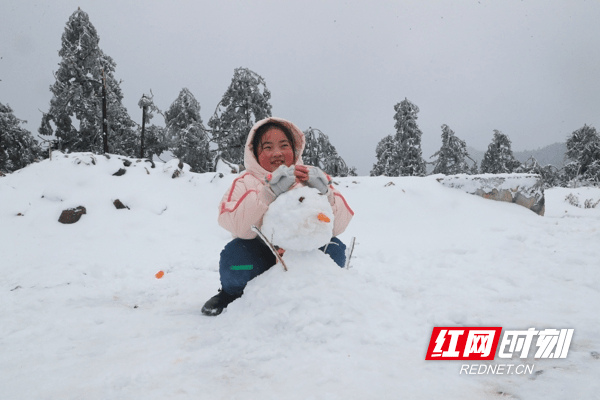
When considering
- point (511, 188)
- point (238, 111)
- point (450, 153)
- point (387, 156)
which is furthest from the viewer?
point (450, 153)

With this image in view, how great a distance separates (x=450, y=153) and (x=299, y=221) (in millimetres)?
20031

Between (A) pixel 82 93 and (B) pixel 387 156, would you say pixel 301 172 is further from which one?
(B) pixel 387 156

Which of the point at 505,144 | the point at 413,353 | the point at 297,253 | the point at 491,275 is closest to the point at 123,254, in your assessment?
the point at 297,253

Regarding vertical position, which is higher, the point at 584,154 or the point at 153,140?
the point at 584,154

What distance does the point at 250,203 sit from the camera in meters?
2.01

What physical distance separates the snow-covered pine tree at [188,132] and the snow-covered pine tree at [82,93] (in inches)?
103

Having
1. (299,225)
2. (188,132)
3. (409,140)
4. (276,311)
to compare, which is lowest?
(276,311)

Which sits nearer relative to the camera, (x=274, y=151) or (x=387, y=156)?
(x=274, y=151)

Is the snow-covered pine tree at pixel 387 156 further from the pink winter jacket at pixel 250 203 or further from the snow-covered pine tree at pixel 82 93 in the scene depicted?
the pink winter jacket at pixel 250 203

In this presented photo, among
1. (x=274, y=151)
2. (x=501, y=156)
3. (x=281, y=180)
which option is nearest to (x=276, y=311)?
(x=281, y=180)

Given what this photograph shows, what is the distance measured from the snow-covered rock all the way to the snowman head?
661 centimetres

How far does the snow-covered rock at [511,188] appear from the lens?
6570mm

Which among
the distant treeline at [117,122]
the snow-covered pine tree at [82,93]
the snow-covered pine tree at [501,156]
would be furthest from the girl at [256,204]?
the snow-covered pine tree at [501,156]

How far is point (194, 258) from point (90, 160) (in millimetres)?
4727
